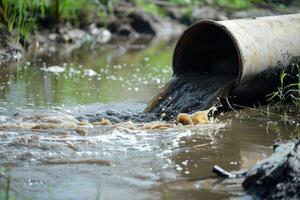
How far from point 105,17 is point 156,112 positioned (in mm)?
9901

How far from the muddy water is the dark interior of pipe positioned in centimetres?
69

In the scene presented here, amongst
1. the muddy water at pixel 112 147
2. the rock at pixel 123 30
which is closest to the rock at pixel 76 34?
the rock at pixel 123 30

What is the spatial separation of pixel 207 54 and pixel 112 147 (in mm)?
2638

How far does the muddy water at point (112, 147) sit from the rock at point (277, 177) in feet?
0.37

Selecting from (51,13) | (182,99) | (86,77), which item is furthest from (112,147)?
(51,13)

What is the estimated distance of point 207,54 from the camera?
7.48 metres

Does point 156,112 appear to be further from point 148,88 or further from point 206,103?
point 148,88

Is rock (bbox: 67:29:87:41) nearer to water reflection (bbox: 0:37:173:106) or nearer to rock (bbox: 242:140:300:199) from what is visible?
water reflection (bbox: 0:37:173:106)

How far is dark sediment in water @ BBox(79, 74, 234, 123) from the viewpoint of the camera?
6.55 m

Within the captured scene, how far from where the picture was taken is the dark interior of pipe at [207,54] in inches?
287

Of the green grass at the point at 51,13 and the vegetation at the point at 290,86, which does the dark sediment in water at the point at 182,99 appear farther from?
the green grass at the point at 51,13

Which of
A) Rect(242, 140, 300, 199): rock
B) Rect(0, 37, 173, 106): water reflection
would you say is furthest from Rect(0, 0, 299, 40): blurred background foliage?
Rect(242, 140, 300, 199): rock

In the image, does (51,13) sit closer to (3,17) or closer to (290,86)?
(3,17)

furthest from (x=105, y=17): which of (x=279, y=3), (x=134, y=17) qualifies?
(x=279, y=3)
